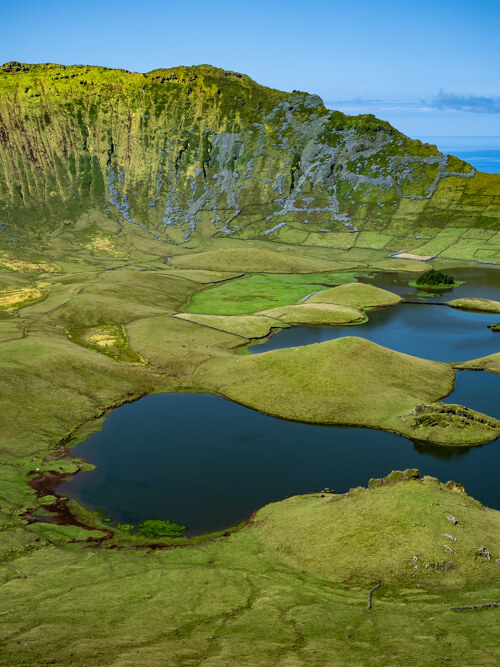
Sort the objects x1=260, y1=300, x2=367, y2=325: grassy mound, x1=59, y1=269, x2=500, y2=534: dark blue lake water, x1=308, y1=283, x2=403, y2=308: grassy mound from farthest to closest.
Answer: x1=308, y1=283, x2=403, y2=308: grassy mound, x1=260, y1=300, x2=367, y2=325: grassy mound, x1=59, y1=269, x2=500, y2=534: dark blue lake water

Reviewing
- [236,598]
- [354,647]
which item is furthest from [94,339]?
[354,647]

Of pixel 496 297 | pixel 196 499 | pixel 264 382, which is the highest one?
pixel 496 297

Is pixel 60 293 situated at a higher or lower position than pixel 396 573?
higher

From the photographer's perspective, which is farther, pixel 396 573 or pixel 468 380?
pixel 468 380

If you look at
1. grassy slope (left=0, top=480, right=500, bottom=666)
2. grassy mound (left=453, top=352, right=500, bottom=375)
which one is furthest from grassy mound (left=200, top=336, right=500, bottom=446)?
grassy slope (left=0, top=480, right=500, bottom=666)

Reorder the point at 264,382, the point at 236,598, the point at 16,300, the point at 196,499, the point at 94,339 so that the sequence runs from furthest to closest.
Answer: the point at 16,300
the point at 94,339
the point at 264,382
the point at 196,499
the point at 236,598

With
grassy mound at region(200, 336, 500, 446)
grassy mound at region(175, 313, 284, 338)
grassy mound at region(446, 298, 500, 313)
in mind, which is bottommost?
grassy mound at region(200, 336, 500, 446)

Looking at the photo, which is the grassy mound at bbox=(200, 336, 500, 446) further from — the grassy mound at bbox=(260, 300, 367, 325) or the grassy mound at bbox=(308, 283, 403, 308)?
the grassy mound at bbox=(308, 283, 403, 308)

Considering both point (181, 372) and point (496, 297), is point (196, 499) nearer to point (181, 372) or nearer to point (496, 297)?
point (181, 372)
